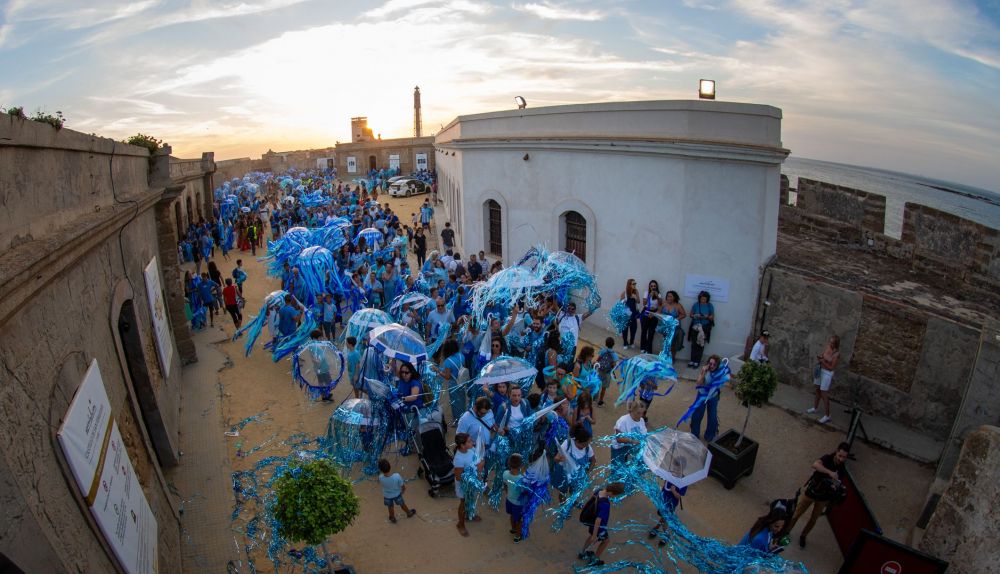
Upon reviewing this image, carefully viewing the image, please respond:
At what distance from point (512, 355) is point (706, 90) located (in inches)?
282

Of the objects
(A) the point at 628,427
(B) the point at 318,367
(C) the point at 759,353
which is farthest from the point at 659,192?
(B) the point at 318,367

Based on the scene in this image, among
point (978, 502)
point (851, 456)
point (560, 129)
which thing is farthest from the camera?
point (560, 129)

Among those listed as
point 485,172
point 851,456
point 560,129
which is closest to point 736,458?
point 851,456

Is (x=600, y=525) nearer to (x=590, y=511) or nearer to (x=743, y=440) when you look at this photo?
(x=590, y=511)

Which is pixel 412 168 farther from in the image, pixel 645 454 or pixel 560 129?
pixel 645 454

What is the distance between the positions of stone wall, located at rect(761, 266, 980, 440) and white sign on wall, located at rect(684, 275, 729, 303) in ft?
2.90

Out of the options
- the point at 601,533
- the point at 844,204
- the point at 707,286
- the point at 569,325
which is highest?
the point at 844,204

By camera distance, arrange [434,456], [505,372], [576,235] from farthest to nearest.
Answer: [576,235] → [434,456] → [505,372]

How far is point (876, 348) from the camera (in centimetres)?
911

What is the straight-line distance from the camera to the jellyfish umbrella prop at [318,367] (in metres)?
9.70

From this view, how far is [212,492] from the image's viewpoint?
7617 mm

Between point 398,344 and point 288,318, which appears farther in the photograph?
point 288,318

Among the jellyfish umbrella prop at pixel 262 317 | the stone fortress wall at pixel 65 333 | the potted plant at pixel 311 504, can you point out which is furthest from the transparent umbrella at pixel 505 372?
the jellyfish umbrella prop at pixel 262 317

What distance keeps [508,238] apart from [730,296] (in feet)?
22.3
